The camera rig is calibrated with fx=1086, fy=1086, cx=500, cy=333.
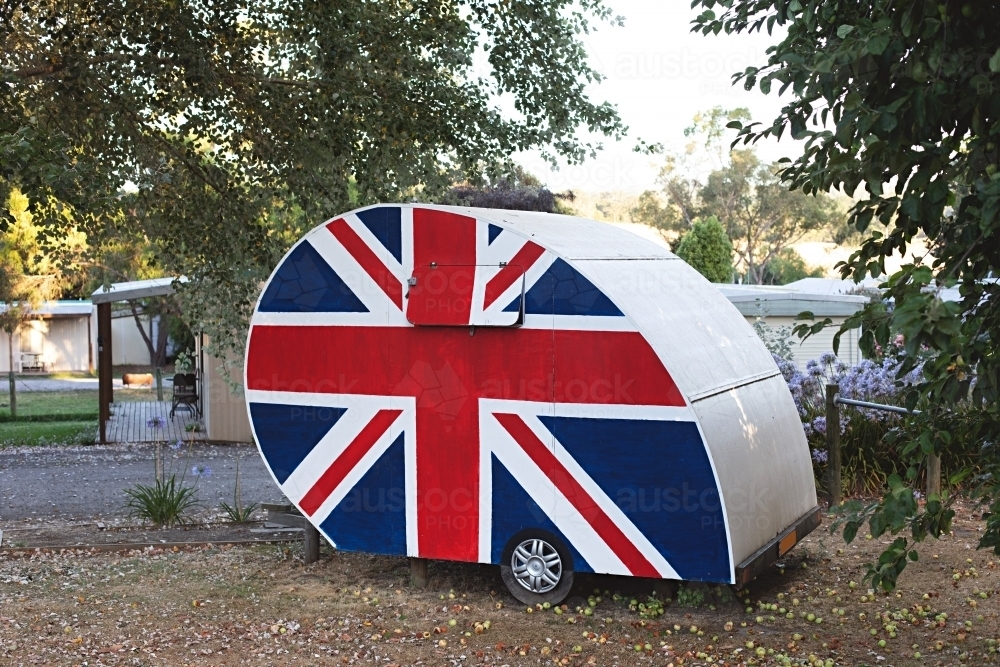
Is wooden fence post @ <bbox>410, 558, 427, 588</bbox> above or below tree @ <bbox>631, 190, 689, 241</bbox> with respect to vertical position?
below

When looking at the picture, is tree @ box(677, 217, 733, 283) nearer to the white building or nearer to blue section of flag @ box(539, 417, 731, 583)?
the white building

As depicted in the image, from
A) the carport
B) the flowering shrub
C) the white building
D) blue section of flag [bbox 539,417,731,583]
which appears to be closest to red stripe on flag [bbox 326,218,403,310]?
blue section of flag [bbox 539,417,731,583]

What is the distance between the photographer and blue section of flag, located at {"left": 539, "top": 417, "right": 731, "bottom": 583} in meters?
6.48

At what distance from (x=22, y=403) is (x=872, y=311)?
26.8m

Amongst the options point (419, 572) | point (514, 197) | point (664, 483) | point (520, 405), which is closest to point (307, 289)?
point (520, 405)

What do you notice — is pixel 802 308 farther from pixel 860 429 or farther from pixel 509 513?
pixel 509 513

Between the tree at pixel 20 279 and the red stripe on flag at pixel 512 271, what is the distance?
59.2 ft

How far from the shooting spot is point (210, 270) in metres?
10.8

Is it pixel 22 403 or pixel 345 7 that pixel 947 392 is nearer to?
pixel 345 7

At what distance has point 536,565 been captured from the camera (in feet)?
23.2

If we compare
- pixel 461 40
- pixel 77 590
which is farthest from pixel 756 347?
pixel 77 590

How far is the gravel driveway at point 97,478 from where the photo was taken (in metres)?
12.0

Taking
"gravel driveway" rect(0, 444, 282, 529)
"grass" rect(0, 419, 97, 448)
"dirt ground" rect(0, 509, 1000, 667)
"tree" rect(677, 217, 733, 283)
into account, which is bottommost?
"dirt ground" rect(0, 509, 1000, 667)

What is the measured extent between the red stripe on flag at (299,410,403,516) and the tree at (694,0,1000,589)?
4097 mm
